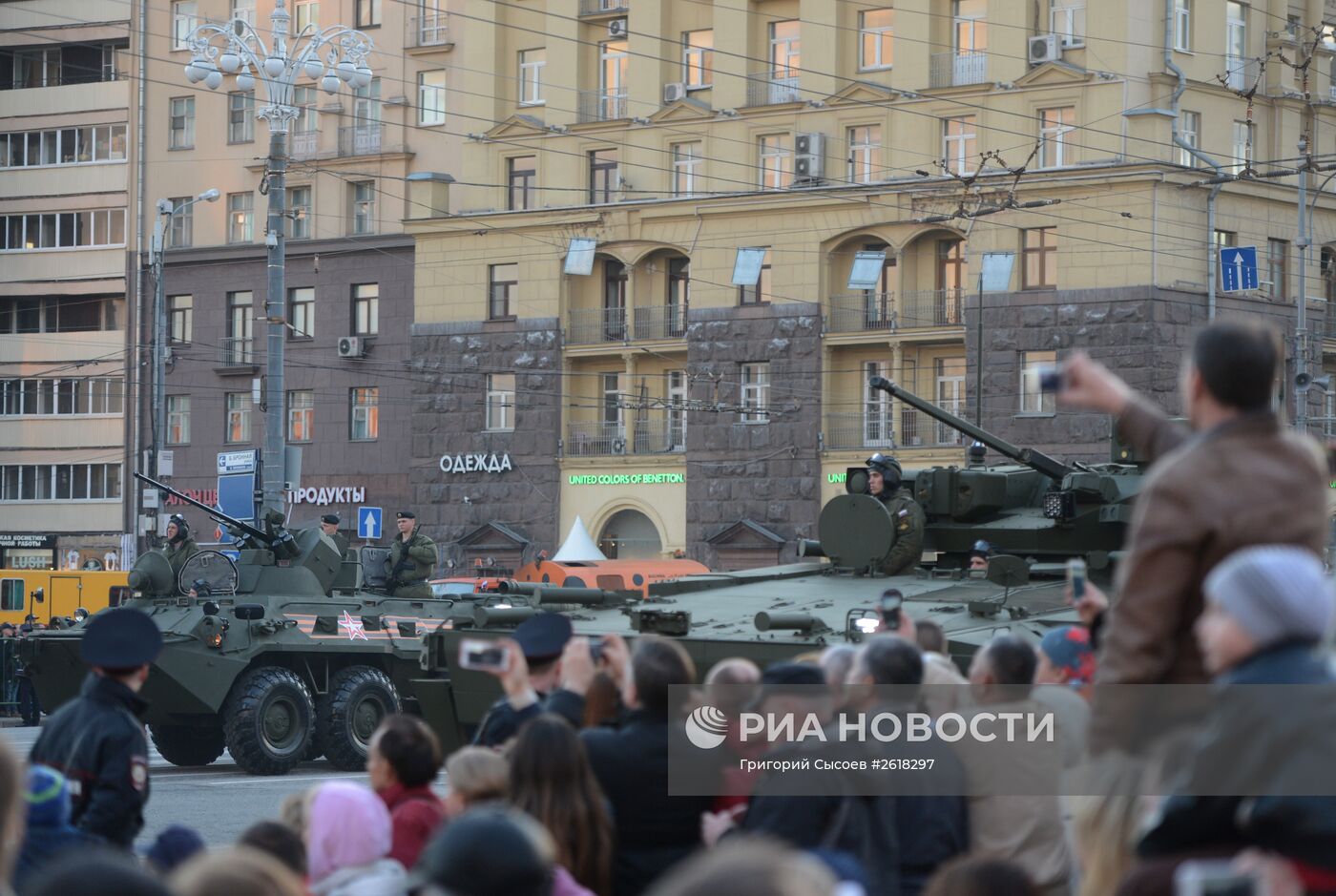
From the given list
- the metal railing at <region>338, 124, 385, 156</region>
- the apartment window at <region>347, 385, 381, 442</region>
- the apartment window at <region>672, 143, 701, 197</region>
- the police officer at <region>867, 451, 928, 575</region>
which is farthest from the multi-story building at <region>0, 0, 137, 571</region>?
the police officer at <region>867, 451, 928, 575</region>

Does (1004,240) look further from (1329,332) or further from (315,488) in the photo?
(315,488)

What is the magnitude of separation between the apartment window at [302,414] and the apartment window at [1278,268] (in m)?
22.5

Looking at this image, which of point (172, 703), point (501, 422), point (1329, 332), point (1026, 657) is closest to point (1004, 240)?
point (1329, 332)

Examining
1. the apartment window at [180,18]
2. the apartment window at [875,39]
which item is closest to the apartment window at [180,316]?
the apartment window at [180,18]

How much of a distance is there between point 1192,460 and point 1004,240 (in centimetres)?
3574

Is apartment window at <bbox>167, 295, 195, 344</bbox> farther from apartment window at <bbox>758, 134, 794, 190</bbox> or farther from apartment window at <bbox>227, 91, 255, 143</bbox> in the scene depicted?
apartment window at <bbox>758, 134, 794, 190</bbox>

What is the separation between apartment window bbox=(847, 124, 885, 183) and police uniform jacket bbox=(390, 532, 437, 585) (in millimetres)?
20415

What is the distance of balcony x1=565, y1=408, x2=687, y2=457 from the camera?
148 feet

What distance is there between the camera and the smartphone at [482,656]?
7191 mm

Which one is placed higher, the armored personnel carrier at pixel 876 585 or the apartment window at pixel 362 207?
the apartment window at pixel 362 207

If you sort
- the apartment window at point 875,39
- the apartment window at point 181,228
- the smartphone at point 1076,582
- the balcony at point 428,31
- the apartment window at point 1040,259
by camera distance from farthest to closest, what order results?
the apartment window at point 181,228
the balcony at point 428,31
the apartment window at point 875,39
the apartment window at point 1040,259
the smartphone at point 1076,582

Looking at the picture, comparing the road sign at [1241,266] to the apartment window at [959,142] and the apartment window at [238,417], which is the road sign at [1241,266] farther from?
the apartment window at [238,417]

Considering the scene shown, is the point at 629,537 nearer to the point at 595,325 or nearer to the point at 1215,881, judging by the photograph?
the point at 595,325

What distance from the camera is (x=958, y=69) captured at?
40.6 m
